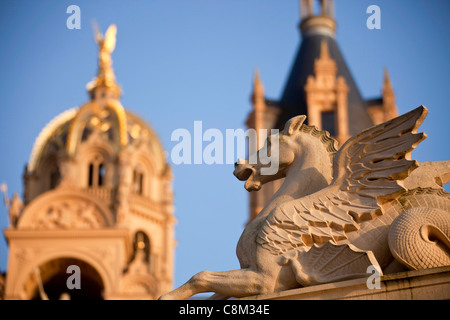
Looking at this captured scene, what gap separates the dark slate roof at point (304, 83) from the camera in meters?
53.1

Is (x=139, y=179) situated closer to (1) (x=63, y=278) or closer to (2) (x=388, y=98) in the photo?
(1) (x=63, y=278)

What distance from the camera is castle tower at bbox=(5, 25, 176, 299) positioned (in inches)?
1852

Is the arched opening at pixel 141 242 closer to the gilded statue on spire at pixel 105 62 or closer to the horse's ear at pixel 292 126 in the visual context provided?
the gilded statue on spire at pixel 105 62

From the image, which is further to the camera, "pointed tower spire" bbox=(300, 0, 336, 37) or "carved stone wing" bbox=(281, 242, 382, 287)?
"pointed tower spire" bbox=(300, 0, 336, 37)

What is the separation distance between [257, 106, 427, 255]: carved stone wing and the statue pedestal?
21.3 inches

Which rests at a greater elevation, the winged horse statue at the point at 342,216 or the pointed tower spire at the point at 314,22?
the pointed tower spire at the point at 314,22

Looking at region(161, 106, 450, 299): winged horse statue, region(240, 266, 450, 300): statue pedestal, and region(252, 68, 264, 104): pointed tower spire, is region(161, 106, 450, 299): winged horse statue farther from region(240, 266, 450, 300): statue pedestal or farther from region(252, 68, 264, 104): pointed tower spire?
region(252, 68, 264, 104): pointed tower spire

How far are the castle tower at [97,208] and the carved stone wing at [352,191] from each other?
35.8 meters

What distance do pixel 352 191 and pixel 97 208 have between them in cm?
4119

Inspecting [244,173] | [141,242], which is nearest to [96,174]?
[141,242]

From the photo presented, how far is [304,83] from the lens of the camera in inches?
2164

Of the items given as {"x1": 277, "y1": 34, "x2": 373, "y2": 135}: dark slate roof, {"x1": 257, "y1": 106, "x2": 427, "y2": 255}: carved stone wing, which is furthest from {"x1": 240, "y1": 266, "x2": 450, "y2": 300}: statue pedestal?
{"x1": 277, "y1": 34, "x2": 373, "y2": 135}: dark slate roof

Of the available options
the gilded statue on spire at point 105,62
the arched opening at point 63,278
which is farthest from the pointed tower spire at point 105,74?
the arched opening at point 63,278
